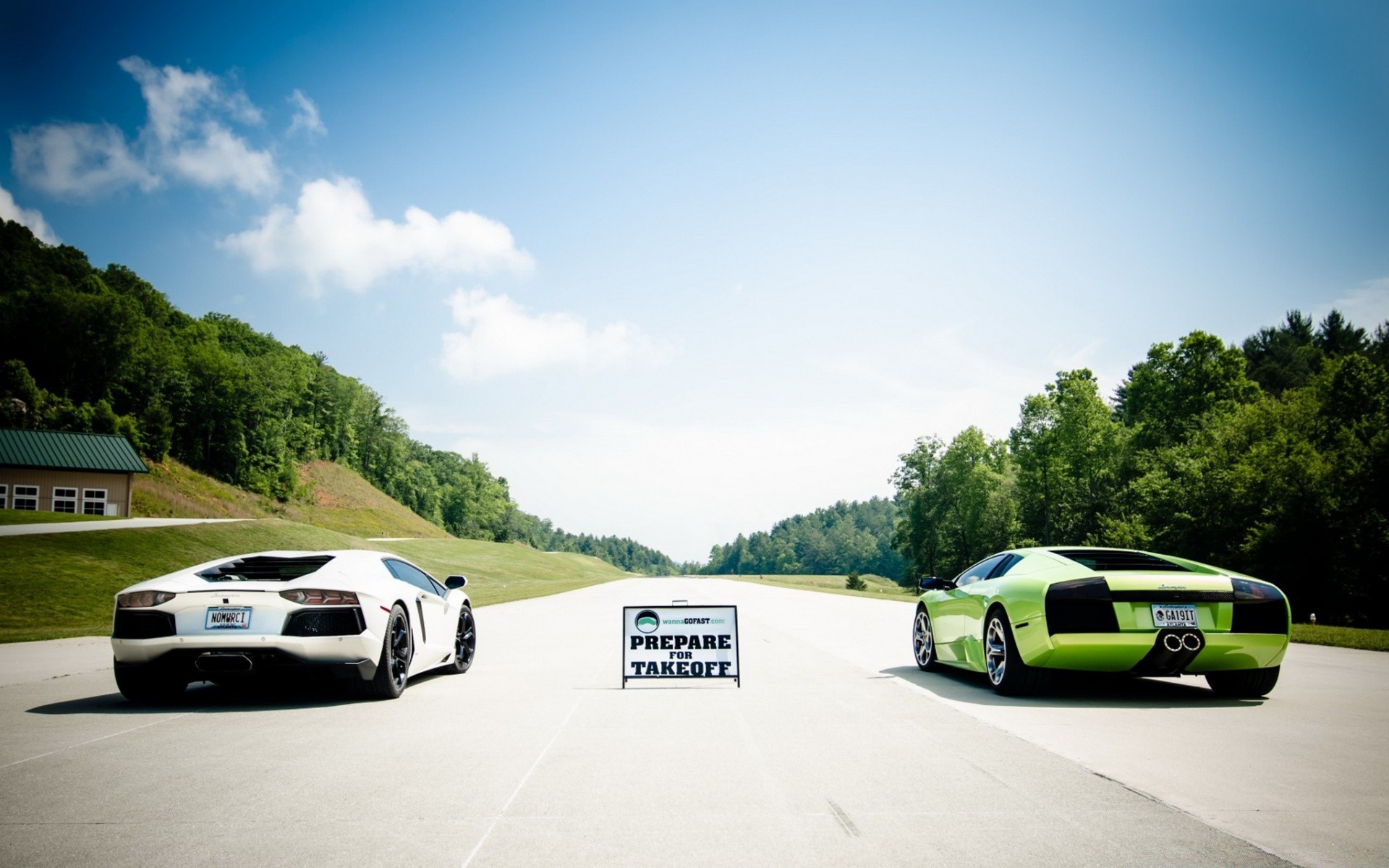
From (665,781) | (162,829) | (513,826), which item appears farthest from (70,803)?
(665,781)

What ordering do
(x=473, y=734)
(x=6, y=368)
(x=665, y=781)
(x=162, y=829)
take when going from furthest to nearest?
(x=6, y=368) < (x=473, y=734) < (x=665, y=781) < (x=162, y=829)

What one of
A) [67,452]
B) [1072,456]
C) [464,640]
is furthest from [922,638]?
[1072,456]

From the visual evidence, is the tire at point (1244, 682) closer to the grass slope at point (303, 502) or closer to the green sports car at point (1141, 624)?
the green sports car at point (1141, 624)

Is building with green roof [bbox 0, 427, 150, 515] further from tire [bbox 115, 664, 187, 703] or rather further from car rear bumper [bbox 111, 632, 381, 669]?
car rear bumper [bbox 111, 632, 381, 669]

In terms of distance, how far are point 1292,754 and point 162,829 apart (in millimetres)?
6790

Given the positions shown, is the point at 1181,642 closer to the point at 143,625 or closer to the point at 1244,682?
the point at 1244,682

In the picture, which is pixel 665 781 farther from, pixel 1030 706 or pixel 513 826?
pixel 1030 706

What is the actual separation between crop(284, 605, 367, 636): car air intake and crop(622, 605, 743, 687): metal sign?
2798 millimetres

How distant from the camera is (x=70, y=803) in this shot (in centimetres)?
465

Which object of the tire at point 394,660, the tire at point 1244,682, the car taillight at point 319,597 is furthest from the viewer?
the tire at point 1244,682

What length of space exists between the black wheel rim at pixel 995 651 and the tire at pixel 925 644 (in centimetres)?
167

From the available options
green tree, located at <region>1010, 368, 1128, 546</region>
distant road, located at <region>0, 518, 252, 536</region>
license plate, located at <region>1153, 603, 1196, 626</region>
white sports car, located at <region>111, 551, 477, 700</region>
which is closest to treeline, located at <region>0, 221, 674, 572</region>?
distant road, located at <region>0, 518, 252, 536</region>

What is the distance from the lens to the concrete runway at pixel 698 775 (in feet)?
13.0

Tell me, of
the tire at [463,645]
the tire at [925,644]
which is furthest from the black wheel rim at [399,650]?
the tire at [925,644]
